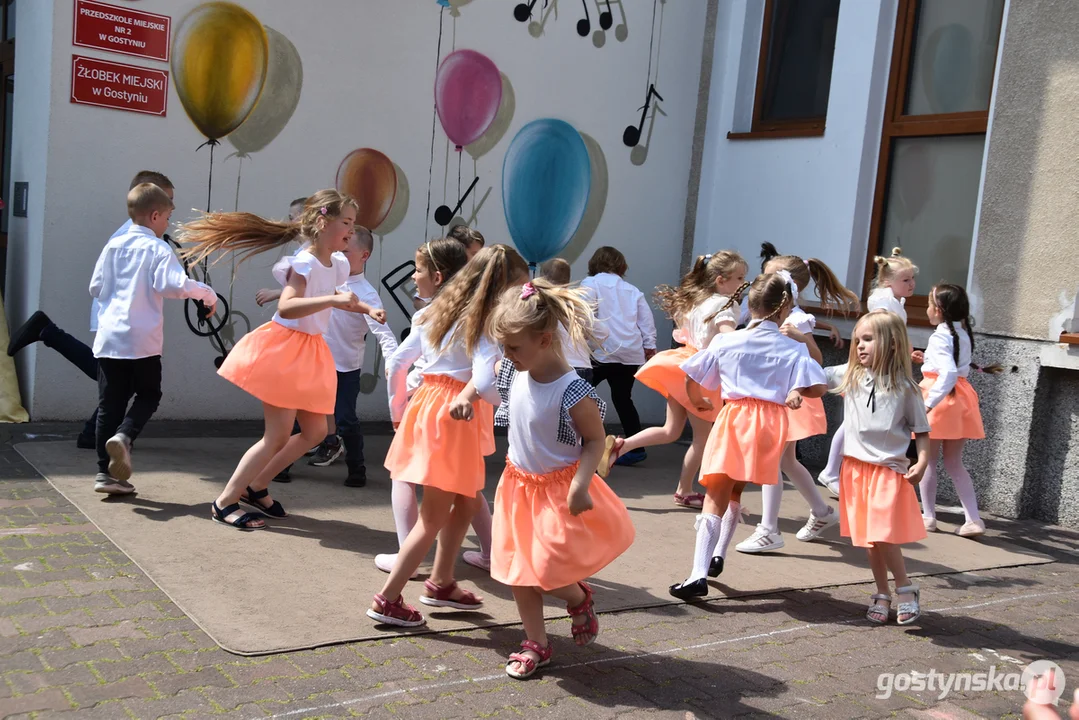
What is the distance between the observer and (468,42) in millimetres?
8758

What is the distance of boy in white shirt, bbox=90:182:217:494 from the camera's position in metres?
5.59

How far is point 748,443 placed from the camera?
4.90m

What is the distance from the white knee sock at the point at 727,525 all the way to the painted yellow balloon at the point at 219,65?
496 centimetres

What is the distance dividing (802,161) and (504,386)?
20.7 feet

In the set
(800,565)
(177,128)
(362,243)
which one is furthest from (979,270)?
(177,128)

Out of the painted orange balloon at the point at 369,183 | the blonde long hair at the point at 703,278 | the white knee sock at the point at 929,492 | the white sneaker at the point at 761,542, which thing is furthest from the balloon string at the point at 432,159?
the white knee sock at the point at 929,492

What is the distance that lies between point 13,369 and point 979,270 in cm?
711

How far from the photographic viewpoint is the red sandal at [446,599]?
4.34 meters

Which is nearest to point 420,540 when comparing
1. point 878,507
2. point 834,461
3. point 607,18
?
point 878,507

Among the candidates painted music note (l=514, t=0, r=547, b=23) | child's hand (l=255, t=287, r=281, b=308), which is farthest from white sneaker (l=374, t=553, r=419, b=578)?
painted music note (l=514, t=0, r=547, b=23)

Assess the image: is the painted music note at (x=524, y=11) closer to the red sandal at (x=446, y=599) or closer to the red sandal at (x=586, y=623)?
the red sandal at (x=446, y=599)

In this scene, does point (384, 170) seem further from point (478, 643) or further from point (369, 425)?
point (478, 643)

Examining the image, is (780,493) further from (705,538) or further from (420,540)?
(420,540)

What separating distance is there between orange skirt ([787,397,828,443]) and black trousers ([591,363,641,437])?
7.71ft
